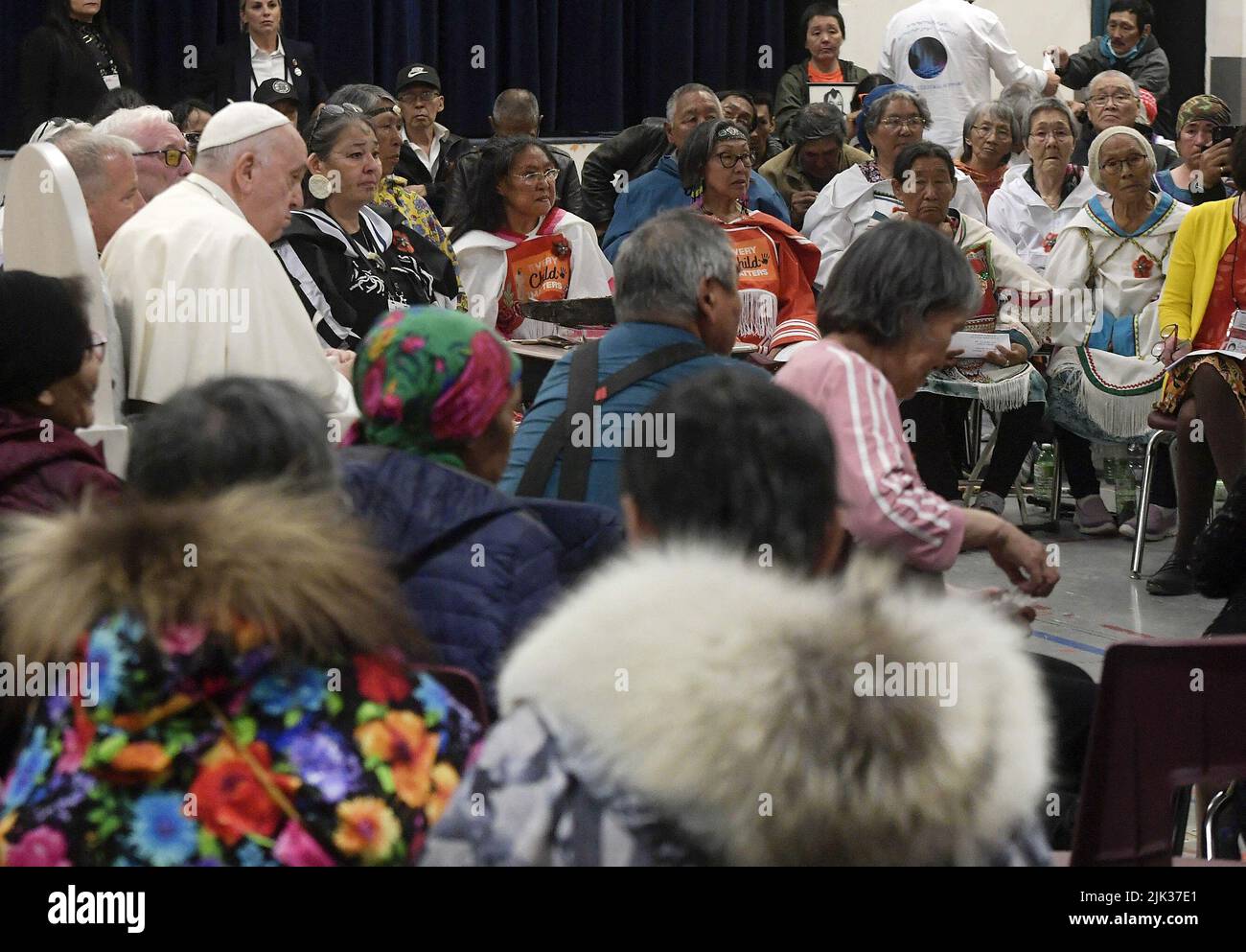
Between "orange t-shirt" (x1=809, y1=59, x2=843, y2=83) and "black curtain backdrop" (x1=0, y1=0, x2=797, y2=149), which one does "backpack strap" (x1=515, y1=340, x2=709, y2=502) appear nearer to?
"black curtain backdrop" (x1=0, y1=0, x2=797, y2=149)

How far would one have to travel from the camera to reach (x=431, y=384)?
233 cm

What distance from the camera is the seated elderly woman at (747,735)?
4.55 ft

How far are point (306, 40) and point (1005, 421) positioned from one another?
5.10 meters

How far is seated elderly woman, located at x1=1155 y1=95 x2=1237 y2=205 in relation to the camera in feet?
23.9

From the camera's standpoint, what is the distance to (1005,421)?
20.7 feet

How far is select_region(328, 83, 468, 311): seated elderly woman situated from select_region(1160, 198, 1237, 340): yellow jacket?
8.10ft

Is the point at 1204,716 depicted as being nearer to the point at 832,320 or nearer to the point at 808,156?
the point at 832,320

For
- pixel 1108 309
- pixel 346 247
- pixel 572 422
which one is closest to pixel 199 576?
pixel 572 422

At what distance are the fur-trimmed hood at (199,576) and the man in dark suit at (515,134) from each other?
438 centimetres

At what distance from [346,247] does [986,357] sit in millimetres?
2544

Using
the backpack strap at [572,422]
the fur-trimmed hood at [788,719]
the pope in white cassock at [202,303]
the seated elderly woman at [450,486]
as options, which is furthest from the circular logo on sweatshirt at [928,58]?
the fur-trimmed hood at [788,719]

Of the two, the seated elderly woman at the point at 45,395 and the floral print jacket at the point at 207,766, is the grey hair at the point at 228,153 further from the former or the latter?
the floral print jacket at the point at 207,766

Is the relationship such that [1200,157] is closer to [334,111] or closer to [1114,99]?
[1114,99]
